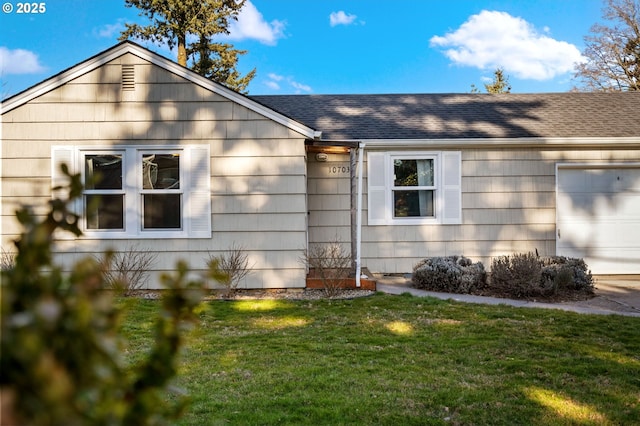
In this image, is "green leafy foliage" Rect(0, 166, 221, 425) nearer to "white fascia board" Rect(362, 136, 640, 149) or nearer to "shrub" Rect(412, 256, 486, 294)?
"shrub" Rect(412, 256, 486, 294)

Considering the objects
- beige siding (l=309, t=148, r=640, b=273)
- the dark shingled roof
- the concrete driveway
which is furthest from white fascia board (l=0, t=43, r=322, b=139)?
the concrete driveway

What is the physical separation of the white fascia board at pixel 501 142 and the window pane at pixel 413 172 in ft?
1.17

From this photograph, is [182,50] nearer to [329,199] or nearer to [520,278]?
[329,199]

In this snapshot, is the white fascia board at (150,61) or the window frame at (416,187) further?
the window frame at (416,187)

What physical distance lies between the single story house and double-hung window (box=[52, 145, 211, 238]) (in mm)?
23

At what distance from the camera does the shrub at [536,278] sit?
24.1ft

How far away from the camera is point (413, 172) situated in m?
9.65

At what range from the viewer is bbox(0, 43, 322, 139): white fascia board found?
7.56 meters

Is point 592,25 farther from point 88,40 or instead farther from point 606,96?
point 88,40

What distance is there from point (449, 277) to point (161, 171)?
5.20 m

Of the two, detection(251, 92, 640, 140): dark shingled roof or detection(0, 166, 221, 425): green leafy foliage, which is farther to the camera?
detection(251, 92, 640, 140): dark shingled roof

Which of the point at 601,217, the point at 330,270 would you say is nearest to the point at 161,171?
the point at 330,270

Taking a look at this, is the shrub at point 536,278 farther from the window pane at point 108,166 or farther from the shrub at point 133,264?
the window pane at point 108,166

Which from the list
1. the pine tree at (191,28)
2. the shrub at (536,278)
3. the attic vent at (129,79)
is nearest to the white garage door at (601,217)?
the shrub at (536,278)
